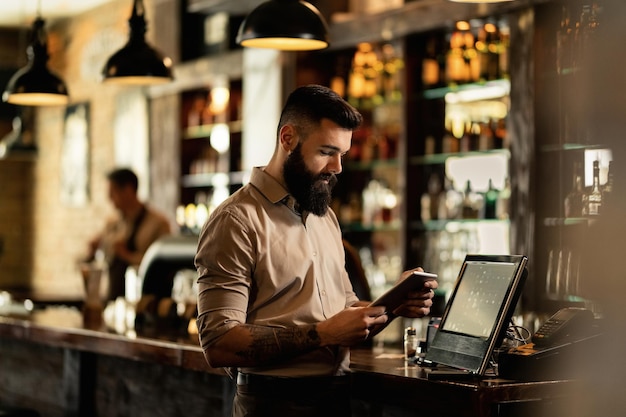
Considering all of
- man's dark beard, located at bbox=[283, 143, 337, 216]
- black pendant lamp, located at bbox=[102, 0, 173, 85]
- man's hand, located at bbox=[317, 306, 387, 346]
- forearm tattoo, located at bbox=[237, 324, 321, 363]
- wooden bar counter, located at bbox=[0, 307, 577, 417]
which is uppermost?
black pendant lamp, located at bbox=[102, 0, 173, 85]

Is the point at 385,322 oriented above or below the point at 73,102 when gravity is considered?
below

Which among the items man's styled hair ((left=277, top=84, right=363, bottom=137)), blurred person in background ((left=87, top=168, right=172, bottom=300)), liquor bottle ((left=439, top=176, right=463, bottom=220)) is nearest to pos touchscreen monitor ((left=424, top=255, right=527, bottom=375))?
man's styled hair ((left=277, top=84, right=363, bottom=137))

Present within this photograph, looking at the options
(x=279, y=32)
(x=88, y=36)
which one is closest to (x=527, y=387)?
(x=279, y=32)

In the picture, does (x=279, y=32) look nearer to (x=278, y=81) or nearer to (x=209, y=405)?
(x=209, y=405)

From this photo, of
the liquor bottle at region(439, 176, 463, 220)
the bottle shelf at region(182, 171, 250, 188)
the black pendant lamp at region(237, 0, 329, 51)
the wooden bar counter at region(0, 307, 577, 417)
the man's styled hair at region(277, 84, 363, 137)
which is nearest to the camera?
the wooden bar counter at region(0, 307, 577, 417)

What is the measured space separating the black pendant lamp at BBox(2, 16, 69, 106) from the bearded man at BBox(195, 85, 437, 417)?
294 cm

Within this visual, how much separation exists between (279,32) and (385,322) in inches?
58.9

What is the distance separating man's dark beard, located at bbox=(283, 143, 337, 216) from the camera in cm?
245

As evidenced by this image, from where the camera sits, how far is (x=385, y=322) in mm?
2352

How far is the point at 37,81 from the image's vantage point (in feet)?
16.8

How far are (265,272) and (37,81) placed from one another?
10.4 feet

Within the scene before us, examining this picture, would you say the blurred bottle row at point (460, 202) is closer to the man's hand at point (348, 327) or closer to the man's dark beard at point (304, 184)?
the man's dark beard at point (304, 184)

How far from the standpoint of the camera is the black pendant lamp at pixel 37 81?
5094mm

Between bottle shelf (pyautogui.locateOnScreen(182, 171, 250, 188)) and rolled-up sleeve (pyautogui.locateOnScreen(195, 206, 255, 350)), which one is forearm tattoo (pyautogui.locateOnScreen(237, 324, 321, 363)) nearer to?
rolled-up sleeve (pyautogui.locateOnScreen(195, 206, 255, 350))
